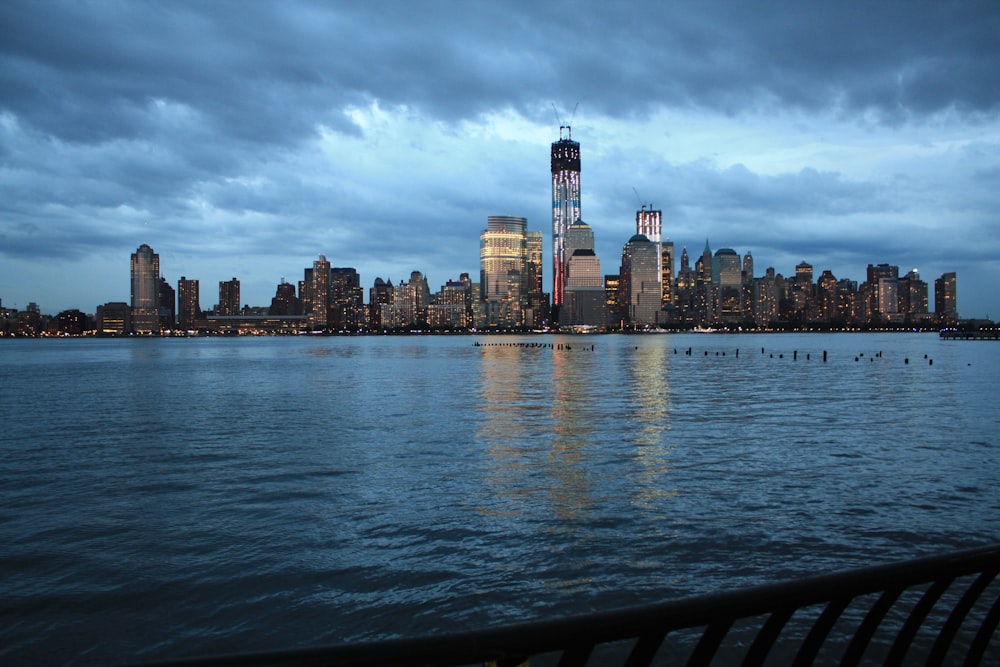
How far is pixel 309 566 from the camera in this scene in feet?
50.1

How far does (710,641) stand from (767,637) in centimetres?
44

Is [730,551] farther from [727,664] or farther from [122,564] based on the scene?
[122,564]

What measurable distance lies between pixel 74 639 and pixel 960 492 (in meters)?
21.4

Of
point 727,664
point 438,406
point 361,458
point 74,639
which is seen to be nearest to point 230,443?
point 361,458

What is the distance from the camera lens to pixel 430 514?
63.1ft

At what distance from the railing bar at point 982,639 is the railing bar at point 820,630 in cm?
136

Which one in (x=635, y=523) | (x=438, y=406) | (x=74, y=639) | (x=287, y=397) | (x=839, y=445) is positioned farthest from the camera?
(x=287, y=397)

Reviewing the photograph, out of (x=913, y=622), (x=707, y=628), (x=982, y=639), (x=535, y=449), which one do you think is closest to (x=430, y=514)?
(x=535, y=449)

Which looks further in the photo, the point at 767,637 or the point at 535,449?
the point at 535,449

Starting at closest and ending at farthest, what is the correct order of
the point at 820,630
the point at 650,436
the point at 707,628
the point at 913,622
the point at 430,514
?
the point at 707,628 < the point at 820,630 < the point at 913,622 < the point at 430,514 < the point at 650,436

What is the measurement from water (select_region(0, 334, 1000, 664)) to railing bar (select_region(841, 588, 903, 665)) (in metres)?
8.58

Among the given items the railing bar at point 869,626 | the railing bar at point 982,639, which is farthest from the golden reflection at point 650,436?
the railing bar at point 869,626

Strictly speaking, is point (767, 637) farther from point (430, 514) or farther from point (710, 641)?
→ point (430, 514)

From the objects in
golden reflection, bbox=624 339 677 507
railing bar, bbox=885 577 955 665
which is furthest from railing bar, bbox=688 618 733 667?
golden reflection, bbox=624 339 677 507
